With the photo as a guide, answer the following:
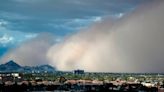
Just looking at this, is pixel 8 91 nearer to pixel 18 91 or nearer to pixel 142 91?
pixel 18 91

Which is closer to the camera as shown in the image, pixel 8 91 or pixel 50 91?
pixel 8 91

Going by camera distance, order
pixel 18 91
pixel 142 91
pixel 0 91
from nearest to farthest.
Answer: pixel 0 91, pixel 18 91, pixel 142 91

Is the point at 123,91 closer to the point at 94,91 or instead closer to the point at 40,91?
the point at 94,91

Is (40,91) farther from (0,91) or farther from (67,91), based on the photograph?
(0,91)

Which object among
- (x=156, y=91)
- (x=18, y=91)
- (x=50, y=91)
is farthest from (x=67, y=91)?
(x=156, y=91)

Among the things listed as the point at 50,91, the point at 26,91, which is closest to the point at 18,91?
the point at 26,91

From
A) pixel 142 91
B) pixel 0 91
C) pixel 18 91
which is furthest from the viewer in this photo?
pixel 142 91

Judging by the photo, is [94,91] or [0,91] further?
[94,91]
